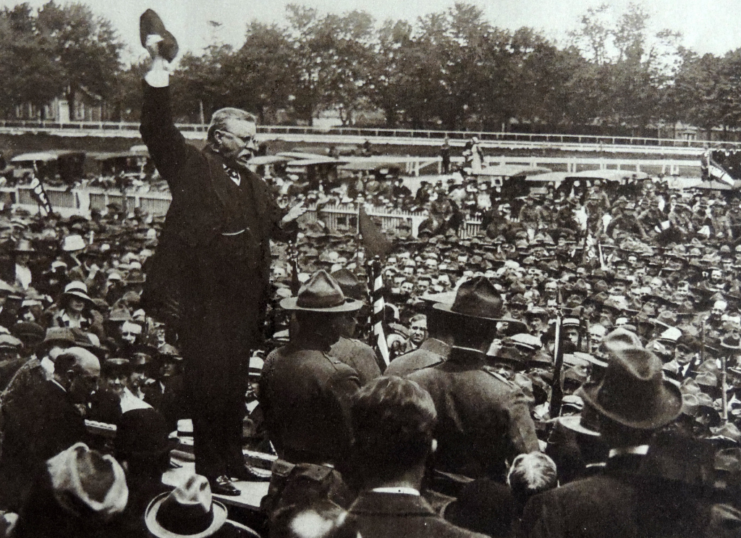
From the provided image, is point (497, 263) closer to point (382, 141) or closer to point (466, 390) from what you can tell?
point (382, 141)

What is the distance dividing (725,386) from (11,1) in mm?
3964

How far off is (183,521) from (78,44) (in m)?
2.46

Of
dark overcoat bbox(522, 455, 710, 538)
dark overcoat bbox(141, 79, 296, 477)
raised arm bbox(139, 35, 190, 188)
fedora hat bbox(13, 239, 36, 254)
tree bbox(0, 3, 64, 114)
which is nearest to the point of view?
dark overcoat bbox(522, 455, 710, 538)

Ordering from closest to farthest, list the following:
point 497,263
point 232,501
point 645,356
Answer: point 645,356 < point 232,501 < point 497,263

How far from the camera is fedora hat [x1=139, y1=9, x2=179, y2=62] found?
10.5ft

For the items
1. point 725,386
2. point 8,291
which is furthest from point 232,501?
point 725,386

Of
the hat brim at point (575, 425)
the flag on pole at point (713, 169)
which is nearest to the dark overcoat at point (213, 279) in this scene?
the hat brim at point (575, 425)

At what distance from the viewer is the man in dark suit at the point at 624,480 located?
259cm

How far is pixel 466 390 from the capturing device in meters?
2.89

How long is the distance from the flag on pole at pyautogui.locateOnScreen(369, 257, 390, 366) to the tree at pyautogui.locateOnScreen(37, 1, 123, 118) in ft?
5.26

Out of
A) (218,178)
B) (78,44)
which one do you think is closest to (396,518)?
(218,178)

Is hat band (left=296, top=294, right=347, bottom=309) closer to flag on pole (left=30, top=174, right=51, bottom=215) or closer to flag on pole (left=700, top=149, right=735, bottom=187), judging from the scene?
flag on pole (left=30, top=174, right=51, bottom=215)

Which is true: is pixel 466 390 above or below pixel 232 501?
above

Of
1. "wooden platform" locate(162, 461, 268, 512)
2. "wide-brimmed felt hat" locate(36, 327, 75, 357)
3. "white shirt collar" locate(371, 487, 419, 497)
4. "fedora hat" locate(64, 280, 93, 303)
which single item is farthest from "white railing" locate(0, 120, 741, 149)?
"white shirt collar" locate(371, 487, 419, 497)
